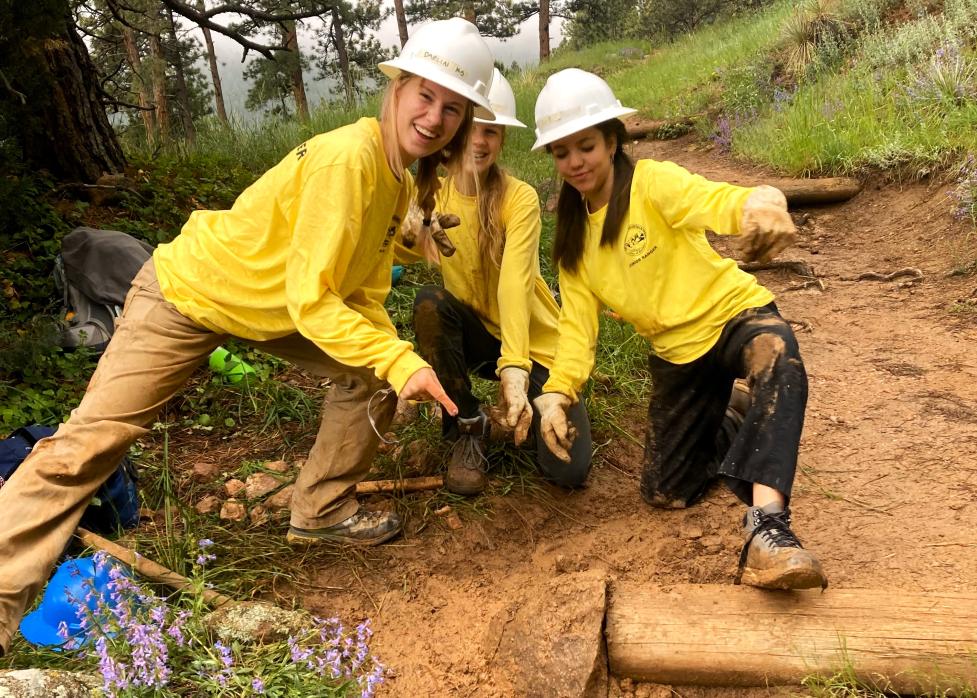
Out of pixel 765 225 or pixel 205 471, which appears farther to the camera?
pixel 205 471

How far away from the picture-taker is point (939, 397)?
321 cm

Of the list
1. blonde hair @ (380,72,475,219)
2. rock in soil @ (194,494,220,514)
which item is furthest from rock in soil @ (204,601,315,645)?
blonde hair @ (380,72,475,219)

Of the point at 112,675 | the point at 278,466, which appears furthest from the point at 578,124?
the point at 112,675

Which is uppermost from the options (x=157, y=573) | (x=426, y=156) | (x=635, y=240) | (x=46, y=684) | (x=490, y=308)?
(x=426, y=156)

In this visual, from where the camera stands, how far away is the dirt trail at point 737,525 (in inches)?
83.0

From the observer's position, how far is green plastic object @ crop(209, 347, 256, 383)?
3602 mm

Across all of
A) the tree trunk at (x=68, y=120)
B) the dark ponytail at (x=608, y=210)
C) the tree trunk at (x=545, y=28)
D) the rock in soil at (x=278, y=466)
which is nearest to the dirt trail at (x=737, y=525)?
the rock in soil at (x=278, y=466)

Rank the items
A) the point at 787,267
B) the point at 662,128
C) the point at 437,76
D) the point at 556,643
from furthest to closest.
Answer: the point at 662,128, the point at 787,267, the point at 437,76, the point at 556,643

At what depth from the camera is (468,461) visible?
2.87 metres

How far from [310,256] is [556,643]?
1230 mm

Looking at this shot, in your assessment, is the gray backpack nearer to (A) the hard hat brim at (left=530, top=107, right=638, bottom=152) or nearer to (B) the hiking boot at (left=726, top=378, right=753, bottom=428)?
(A) the hard hat brim at (left=530, top=107, right=638, bottom=152)

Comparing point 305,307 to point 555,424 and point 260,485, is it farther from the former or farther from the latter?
point 260,485

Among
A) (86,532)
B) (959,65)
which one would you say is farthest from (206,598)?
(959,65)

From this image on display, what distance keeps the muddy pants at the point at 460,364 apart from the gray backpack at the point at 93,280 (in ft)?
5.31
